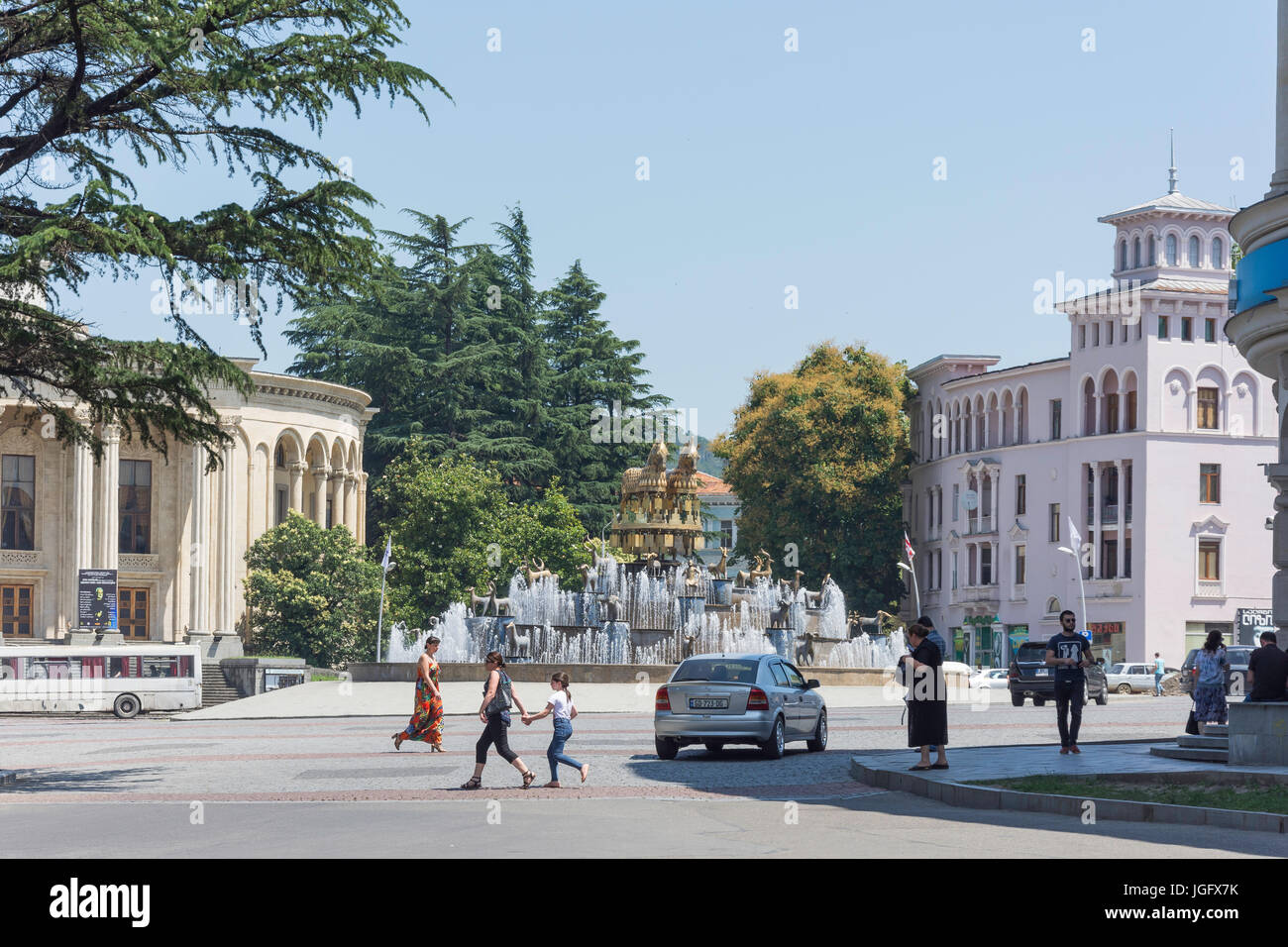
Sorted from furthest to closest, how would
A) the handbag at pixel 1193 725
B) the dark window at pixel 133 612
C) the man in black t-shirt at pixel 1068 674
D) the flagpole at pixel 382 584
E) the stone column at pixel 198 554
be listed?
1. the dark window at pixel 133 612
2. the stone column at pixel 198 554
3. the flagpole at pixel 382 584
4. the handbag at pixel 1193 725
5. the man in black t-shirt at pixel 1068 674

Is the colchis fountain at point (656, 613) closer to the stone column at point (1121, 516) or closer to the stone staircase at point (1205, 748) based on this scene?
the stone staircase at point (1205, 748)

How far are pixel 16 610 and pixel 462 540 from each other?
66.0 feet

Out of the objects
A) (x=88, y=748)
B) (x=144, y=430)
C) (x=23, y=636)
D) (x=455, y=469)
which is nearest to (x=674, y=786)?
(x=144, y=430)

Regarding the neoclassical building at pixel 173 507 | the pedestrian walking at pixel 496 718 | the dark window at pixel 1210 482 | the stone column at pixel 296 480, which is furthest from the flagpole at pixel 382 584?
the pedestrian walking at pixel 496 718

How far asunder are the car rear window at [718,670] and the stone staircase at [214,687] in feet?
157

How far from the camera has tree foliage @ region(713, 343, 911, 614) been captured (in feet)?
273

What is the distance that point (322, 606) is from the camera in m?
77.8

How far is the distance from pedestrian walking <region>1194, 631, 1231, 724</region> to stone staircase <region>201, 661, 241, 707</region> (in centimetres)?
5042

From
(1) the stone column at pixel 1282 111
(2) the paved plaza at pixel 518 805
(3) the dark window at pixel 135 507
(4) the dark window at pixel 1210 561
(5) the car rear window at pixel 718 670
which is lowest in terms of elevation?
(2) the paved plaza at pixel 518 805

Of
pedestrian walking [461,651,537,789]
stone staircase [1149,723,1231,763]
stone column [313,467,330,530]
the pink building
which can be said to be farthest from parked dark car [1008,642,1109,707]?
stone column [313,467,330,530]

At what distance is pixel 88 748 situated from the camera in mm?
30625

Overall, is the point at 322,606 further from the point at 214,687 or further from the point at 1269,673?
the point at 1269,673

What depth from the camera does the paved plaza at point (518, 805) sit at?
1355 cm

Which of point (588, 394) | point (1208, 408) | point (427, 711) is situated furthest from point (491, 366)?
point (427, 711)
